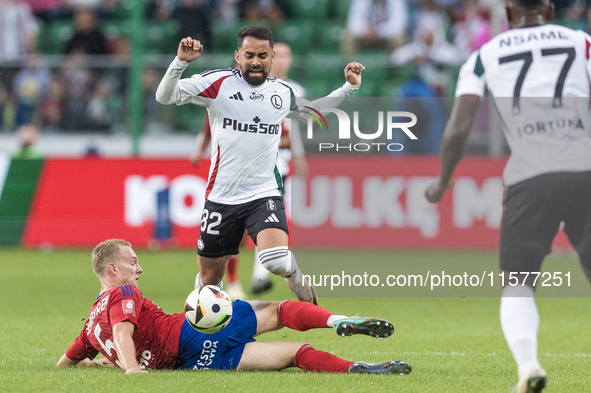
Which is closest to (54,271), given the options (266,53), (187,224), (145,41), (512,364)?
(187,224)

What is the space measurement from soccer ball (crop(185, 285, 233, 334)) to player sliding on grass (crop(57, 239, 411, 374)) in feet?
0.38

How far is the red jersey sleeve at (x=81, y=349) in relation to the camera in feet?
19.8

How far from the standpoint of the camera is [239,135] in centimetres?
696

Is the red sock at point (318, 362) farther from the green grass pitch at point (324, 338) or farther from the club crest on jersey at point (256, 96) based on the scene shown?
the club crest on jersey at point (256, 96)

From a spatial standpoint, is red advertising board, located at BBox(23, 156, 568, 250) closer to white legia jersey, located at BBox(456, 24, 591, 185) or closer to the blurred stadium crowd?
the blurred stadium crowd

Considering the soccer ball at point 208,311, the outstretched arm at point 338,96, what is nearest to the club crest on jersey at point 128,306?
the soccer ball at point 208,311

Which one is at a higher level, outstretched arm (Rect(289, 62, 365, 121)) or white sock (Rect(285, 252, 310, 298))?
outstretched arm (Rect(289, 62, 365, 121))

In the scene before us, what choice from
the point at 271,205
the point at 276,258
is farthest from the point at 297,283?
the point at 271,205

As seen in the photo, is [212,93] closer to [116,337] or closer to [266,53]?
[266,53]

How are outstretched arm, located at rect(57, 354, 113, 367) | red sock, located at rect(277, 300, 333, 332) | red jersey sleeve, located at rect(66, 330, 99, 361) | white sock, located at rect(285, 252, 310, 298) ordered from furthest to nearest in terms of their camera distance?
white sock, located at rect(285, 252, 310, 298) → outstretched arm, located at rect(57, 354, 113, 367) → red jersey sleeve, located at rect(66, 330, 99, 361) → red sock, located at rect(277, 300, 333, 332)

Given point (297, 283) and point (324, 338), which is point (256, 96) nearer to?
point (297, 283)

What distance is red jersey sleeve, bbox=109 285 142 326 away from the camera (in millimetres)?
5699

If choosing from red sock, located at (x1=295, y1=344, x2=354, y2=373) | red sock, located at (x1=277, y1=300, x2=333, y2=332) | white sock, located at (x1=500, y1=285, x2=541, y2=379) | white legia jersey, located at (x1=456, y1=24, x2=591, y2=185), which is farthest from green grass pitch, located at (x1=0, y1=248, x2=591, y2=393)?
white legia jersey, located at (x1=456, y1=24, x2=591, y2=185)

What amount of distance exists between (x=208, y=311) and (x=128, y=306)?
1.58 feet
